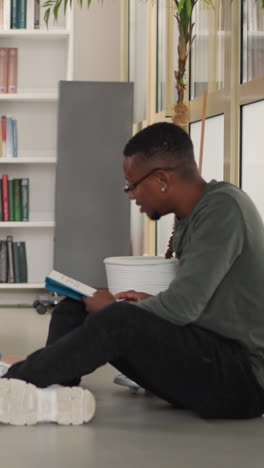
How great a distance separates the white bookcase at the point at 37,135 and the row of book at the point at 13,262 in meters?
0.10

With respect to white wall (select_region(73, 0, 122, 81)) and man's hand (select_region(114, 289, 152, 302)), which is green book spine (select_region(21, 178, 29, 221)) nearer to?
white wall (select_region(73, 0, 122, 81))

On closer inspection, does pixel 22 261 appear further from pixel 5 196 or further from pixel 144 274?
pixel 144 274

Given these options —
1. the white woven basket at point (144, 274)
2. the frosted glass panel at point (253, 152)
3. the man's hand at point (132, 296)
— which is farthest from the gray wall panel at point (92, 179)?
the man's hand at point (132, 296)

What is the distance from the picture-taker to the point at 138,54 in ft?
20.6

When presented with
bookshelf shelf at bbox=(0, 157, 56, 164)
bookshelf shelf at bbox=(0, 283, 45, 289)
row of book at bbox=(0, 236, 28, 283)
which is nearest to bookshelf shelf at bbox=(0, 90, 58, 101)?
bookshelf shelf at bbox=(0, 157, 56, 164)

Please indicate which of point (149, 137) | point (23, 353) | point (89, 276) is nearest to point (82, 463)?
point (149, 137)

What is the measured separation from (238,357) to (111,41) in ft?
14.7

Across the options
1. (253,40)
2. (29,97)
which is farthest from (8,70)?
(253,40)

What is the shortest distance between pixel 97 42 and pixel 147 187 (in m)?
4.18

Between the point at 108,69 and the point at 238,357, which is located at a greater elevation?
the point at 108,69

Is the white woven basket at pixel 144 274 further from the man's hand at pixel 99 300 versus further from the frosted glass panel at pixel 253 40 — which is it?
the frosted glass panel at pixel 253 40

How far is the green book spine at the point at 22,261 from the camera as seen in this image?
6.36 meters

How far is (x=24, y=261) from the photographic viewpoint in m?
6.38

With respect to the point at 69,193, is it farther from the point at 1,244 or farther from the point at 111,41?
the point at 111,41
